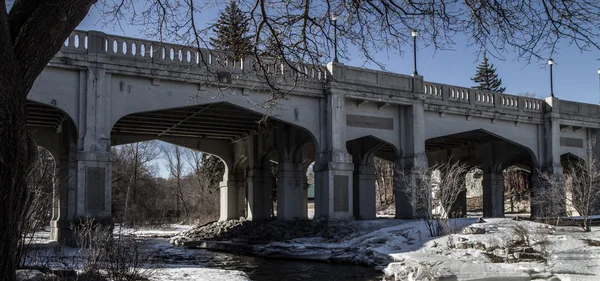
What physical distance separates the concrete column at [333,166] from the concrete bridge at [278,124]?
0.17ft

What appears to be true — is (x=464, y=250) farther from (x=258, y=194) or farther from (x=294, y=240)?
(x=258, y=194)

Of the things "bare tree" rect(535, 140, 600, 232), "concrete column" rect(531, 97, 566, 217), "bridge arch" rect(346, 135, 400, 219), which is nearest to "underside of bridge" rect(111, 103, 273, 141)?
"bridge arch" rect(346, 135, 400, 219)

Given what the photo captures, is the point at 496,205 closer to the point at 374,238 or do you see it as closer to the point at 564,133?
the point at 564,133

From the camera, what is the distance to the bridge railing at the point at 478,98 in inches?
1334

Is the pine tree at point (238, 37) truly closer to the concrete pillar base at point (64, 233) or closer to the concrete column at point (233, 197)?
the concrete pillar base at point (64, 233)

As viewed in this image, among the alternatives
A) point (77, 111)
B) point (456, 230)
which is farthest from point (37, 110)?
point (456, 230)

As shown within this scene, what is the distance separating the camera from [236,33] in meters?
10.3

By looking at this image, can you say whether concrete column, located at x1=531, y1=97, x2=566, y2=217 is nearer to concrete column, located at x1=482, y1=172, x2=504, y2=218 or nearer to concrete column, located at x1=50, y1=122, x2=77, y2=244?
concrete column, located at x1=482, y1=172, x2=504, y2=218

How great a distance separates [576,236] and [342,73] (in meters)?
13.8

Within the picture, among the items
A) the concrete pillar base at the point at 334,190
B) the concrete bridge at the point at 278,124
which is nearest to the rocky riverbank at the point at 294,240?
the concrete pillar base at the point at 334,190

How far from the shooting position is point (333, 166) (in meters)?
29.0

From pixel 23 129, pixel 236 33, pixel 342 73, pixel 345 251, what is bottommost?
pixel 345 251

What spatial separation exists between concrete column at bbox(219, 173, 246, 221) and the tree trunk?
3438cm

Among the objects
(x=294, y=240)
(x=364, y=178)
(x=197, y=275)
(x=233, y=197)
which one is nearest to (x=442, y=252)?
(x=197, y=275)
